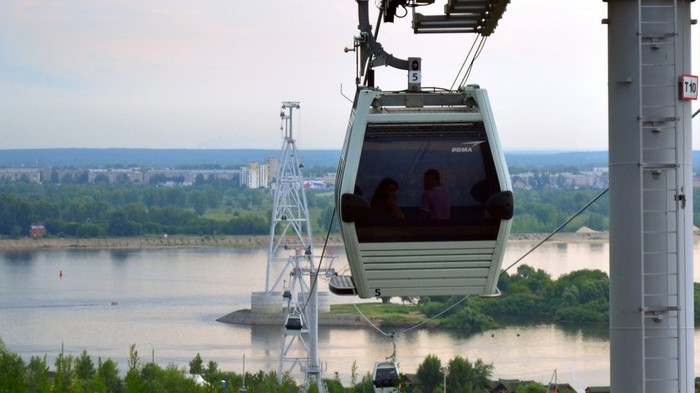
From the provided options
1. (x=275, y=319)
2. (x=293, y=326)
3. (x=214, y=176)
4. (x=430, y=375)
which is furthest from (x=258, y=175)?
(x=430, y=375)

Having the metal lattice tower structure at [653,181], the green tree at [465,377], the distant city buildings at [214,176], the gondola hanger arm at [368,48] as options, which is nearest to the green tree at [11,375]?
the green tree at [465,377]

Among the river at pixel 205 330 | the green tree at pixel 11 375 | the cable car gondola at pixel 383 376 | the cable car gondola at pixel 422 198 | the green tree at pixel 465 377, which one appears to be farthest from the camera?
the river at pixel 205 330

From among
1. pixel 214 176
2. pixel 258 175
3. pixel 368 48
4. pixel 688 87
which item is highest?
pixel 214 176

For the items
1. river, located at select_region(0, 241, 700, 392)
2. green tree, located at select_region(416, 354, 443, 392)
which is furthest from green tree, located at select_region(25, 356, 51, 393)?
river, located at select_region(0, 241, 700, 392)

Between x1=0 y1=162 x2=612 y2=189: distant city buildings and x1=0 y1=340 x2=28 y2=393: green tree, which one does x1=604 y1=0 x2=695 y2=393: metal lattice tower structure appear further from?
x1=0 y1=162 x2=612 y2=189: distant city buildings

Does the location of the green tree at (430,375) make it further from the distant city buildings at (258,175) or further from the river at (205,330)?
the distant city buildings at (258,175)

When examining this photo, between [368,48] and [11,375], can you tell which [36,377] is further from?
[368,48]

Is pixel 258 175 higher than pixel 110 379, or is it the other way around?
pixel 258 175
